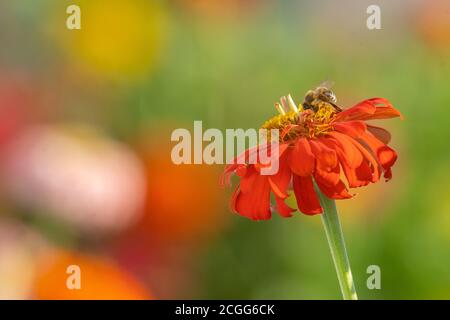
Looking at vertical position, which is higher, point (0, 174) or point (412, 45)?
point (412, 45)

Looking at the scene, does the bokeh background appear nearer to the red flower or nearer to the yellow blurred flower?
the yellow blurred flower

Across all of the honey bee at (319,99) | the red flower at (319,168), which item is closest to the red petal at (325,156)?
the red flower at (319,168)

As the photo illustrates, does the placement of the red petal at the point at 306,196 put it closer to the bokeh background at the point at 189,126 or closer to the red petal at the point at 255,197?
the red petal at the point at 255,197

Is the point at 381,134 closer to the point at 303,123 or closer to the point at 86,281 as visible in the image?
the point at 303,123
